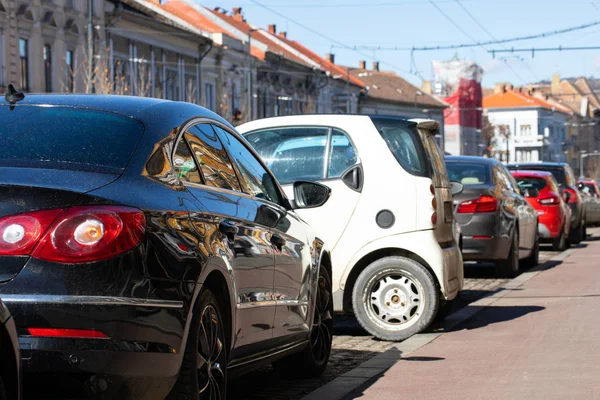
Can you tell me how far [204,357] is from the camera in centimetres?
557

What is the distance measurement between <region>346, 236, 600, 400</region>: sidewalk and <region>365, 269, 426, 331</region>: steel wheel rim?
336mm

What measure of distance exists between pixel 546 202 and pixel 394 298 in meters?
14.0

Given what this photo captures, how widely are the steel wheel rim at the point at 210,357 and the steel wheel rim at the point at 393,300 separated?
4893 millimetres

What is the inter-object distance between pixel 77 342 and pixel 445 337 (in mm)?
6275

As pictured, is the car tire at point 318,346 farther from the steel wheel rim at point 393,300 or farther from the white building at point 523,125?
the white building at point 523,125

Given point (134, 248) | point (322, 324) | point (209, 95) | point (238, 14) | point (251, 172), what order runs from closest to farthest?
1. point (134, 248)
2. point (251, 172)
3. point (322, 324)
4. point (209, 95)
5. point (238, 14)

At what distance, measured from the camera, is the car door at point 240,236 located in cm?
596

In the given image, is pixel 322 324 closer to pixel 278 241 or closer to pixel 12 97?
pixel 278 241

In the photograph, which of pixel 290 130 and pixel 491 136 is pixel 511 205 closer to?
pixel 290 130

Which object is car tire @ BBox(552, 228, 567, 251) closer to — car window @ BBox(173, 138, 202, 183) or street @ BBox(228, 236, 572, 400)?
street @ BBox(228, 236, 572, 400)

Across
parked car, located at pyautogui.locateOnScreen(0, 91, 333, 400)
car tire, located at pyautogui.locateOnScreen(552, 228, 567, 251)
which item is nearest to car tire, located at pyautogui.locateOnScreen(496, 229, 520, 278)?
car tire, located at pyautogui.locateOnScreen(552, 228, 567, 251)

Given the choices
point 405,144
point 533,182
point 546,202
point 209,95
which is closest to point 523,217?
point 546,202

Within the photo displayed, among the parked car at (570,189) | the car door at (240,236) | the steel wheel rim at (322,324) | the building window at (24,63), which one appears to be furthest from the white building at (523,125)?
the car door at (240,236)

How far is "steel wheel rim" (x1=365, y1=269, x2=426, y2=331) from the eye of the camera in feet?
34.9
